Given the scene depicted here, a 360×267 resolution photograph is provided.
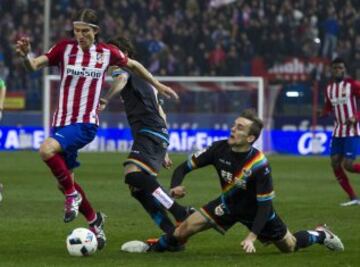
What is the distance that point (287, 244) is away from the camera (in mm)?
10961

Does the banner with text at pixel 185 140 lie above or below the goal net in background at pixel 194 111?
below

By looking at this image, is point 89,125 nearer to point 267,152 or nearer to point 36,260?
point 36,260

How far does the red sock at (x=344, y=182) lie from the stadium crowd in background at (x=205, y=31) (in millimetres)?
15223

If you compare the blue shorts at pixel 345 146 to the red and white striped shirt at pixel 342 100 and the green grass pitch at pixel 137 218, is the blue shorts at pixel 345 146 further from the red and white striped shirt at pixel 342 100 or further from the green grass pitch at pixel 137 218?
the green grass pitch at pixel 137 218

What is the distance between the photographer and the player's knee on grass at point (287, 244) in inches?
430

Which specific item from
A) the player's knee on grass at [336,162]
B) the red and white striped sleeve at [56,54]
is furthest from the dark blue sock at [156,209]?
the player's knee on grass at [336,162]

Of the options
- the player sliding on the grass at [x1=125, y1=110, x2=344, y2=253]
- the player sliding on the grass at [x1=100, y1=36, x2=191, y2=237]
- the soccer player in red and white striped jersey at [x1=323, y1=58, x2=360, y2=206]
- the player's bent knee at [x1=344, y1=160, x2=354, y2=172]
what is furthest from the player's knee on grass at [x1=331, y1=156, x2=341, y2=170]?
the player sliding on the grass at [x1=125, y1=110, x2=344, y2=253]

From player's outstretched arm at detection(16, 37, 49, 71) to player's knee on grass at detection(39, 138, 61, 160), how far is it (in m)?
0.73

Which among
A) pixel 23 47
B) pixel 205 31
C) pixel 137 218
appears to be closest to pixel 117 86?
pixel 23 47

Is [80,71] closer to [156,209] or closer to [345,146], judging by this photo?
[156,209]

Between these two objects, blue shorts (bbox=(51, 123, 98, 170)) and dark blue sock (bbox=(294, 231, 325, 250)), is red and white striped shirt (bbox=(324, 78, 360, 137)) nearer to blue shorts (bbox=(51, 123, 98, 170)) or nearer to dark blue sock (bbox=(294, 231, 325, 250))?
dark blue sock (bbox=(294, 231, 325, 250))

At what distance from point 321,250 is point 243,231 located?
198 cm

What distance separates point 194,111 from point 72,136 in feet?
66.1

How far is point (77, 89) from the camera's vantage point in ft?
36.9
